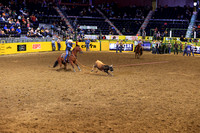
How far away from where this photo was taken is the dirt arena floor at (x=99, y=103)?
7.47 metres

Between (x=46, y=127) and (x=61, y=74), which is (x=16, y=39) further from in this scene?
(x=46, y=127)

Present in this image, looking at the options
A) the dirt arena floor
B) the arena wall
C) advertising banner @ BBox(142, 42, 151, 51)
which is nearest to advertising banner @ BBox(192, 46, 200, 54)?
advertising banner @ BBox(142, 42, 151, 51)

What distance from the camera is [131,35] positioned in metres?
44.0

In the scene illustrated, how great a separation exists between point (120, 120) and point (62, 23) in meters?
33.6

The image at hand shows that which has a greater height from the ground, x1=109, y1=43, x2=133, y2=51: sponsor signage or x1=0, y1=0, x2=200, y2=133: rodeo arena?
x1=109, y1=43, x2=133, y2=51: sponsor signage

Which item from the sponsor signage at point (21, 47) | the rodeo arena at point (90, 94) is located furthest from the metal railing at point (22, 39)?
the sponsor signage at point (21, 47)

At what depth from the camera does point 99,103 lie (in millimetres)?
9727

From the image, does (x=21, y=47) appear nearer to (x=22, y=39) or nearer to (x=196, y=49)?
(x=22, y=39)

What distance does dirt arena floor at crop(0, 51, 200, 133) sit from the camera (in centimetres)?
747

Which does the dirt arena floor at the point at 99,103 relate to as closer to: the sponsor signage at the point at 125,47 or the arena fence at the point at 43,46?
the arena fence at the point at 43,46

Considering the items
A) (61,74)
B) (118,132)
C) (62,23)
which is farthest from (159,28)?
(118,132)

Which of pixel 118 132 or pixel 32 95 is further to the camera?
pixel 32 95

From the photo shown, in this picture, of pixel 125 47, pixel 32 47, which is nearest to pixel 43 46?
pixel 32 47

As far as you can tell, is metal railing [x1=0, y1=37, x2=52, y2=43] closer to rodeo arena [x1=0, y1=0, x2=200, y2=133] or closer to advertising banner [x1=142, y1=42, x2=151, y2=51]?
rodeo arena [x1=0, y1=0, x2=200, y2=133]
